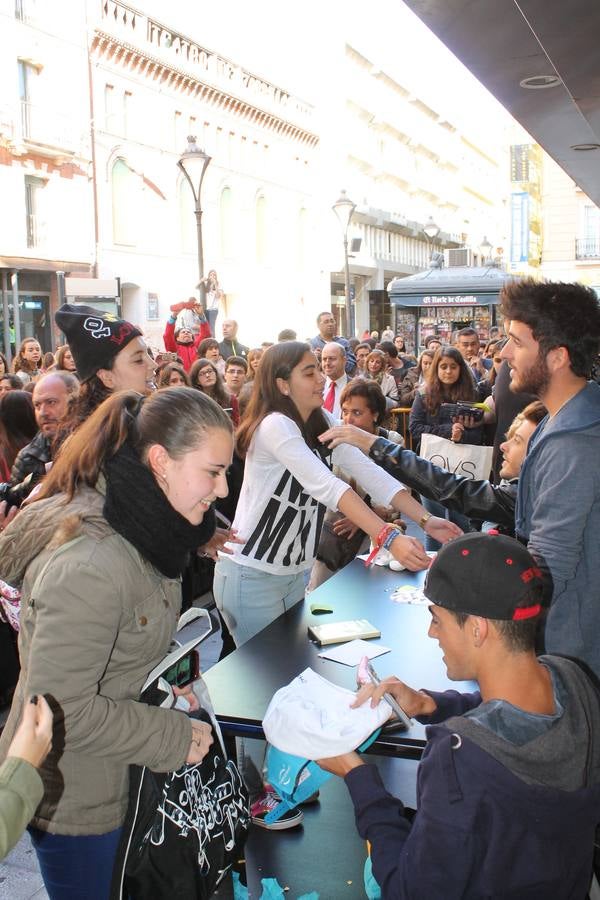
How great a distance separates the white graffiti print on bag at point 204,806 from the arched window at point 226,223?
31.3 meters

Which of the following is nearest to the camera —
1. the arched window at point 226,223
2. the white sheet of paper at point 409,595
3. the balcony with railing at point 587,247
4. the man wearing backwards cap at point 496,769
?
the man wearing backwards cap at point 496,769

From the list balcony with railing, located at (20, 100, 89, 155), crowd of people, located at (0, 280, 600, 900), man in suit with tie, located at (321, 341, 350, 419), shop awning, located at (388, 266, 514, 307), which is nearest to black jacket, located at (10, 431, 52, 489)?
crowd of people, located at (0, 280, 600, 900)

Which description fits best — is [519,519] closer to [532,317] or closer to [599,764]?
[532,317]

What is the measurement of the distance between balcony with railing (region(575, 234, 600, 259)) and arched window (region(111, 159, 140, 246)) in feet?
54.2

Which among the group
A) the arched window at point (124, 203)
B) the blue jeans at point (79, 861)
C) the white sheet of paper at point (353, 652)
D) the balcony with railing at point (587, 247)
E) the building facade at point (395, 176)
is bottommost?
the blue jeans at point (79, 861)

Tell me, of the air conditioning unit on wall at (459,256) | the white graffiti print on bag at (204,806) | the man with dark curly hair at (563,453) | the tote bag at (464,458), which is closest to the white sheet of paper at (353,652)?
the man with dark curly hair at (563,453)

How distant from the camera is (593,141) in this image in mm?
5398

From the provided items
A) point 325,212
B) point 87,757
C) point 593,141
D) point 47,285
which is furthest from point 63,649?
point 325,212

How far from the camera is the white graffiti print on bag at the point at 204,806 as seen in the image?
73.1 inches

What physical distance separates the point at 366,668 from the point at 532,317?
1.24 meters

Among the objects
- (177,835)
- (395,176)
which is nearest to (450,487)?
(177,835)

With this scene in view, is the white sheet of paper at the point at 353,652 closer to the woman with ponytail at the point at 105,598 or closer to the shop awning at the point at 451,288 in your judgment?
the woman with ponytail at the point at 105,598

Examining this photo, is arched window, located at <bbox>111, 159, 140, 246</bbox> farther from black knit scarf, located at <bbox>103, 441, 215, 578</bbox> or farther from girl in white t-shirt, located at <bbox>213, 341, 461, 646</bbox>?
black knit scarf, located at <bbox>103, 441, 215, 578</bbox>

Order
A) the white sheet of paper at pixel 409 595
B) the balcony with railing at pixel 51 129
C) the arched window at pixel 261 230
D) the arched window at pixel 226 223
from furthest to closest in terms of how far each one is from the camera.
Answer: the arched window at pixel 261 230, the arched window at pixel 226 223, the balcony with railing at pixel 51 129, the white sheet of paper at pixel 409 595
